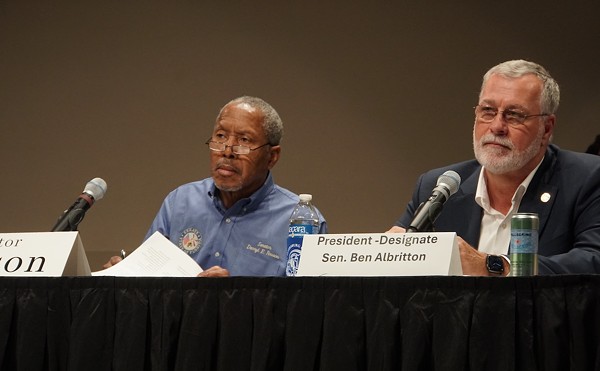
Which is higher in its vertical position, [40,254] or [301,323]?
[40,254]

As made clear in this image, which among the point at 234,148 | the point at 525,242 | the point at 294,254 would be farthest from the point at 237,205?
the point at 525,242

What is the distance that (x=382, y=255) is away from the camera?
2.21 metres

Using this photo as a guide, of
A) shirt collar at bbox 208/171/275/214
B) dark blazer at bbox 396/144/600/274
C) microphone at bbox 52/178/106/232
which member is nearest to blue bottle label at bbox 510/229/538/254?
dark blazer at bbox 396/144/600/274

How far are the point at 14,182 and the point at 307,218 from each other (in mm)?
2647

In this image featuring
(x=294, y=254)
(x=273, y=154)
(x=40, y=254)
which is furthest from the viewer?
(x=273, y=154)

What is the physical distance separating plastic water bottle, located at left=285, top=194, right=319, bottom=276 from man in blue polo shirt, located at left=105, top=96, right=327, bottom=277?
6 centimetres

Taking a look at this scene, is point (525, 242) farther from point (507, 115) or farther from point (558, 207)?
point (507, 115)

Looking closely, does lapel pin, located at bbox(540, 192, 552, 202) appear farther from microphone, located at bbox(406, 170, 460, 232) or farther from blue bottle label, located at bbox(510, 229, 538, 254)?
blue bottle label, located at bbox(510, 229, 538, 254)

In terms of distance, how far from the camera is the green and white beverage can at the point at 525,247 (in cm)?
220

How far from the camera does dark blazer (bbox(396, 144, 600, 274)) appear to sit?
9.47 feet

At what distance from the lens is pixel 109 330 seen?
7.54 ft

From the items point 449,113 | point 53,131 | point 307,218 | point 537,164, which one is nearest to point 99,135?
point 53,131

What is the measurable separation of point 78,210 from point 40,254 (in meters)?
0.35

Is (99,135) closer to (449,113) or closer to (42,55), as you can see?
(42,55)
